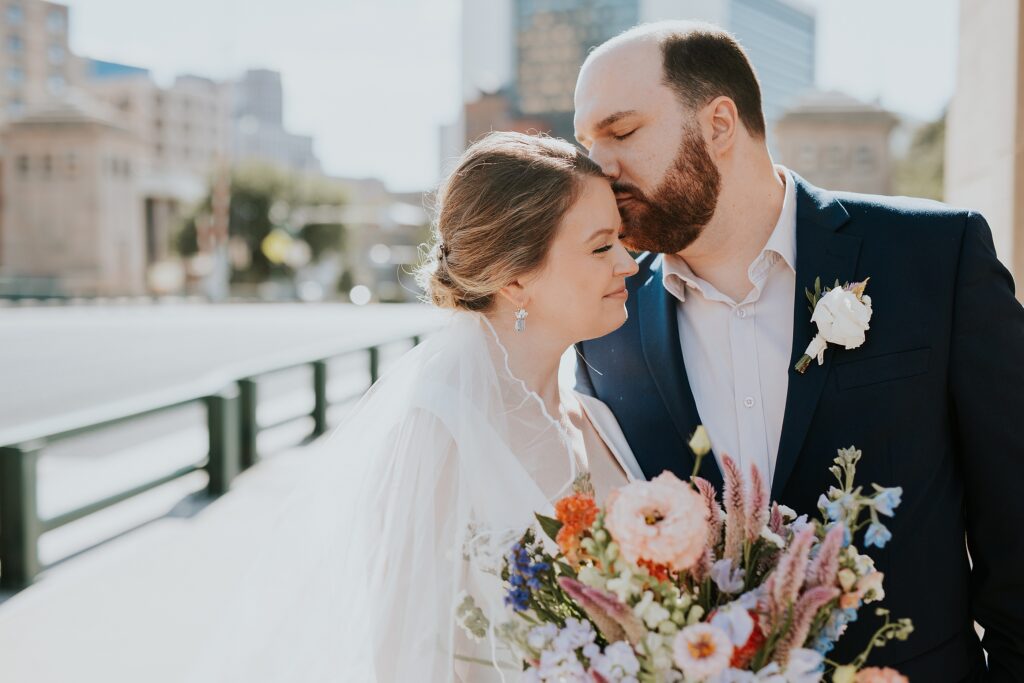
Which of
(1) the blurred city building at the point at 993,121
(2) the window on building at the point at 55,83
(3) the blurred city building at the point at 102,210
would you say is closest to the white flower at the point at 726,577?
(1) the blurred city building at the point at 993,121

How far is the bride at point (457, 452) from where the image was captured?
7.04 ft

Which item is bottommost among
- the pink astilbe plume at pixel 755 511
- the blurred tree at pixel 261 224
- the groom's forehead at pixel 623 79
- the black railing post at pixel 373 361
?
the black railing post at pixel 373 361

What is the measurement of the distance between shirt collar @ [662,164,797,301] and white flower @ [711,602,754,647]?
1396mm

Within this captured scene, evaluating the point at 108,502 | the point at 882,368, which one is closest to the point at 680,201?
the point at 882,368

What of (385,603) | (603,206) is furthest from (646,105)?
(385,603)

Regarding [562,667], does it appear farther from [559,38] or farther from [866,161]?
[559,38]

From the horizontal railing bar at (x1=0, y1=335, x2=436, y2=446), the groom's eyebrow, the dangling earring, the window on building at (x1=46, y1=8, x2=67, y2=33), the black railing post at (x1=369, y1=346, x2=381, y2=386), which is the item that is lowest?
the black railing post at (x1=369, y1=346, x2=381, y2=386)

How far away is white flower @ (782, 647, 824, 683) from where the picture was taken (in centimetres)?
134

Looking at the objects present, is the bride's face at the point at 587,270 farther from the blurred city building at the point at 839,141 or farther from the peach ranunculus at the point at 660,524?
the blurred city building at the point at 839,141

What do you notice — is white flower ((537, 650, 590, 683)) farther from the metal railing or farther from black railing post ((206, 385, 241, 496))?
black railing post ((206, 385, 241, 496))

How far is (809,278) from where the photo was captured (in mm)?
2471

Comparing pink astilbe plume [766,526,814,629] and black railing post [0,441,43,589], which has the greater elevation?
pink astilbe plume [766,526,814,629]

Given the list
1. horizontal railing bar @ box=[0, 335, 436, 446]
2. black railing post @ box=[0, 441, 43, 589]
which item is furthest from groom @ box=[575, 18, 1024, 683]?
horizontal railing bar @ box=[0, 335, 436, 446]

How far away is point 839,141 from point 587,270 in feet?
176
